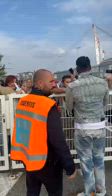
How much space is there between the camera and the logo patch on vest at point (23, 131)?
354cm

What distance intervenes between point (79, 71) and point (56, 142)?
59.6 inches

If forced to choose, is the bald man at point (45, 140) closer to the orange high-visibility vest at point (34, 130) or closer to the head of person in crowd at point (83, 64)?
the orange high-visibility vest at point (34, 130)

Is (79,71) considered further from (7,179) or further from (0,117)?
(7,179)

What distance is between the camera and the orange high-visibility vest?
3400 millimetres

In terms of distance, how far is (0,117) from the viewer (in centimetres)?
602

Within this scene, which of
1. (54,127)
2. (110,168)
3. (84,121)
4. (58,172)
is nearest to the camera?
(54,127)

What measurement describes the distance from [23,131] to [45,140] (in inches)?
13.1

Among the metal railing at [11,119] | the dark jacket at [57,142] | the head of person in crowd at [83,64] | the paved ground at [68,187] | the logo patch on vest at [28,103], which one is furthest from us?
the metal railing at [11,119]

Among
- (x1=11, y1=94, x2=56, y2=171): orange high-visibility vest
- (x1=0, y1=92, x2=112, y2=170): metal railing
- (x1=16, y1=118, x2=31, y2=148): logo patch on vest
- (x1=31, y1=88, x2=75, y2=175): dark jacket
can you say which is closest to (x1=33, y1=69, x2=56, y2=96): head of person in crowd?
(x1=11, y1=94, x2=56, y2=171): orange high-visibility vest

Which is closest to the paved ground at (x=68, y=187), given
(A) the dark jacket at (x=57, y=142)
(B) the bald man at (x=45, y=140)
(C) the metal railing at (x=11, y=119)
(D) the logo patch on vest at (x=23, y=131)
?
(C) the metal railing at (x=11, y=119)

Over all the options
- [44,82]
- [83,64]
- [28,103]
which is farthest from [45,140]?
[83,64]

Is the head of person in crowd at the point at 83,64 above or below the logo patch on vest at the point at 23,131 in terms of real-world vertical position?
above

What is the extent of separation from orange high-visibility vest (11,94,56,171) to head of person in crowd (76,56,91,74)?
1.22m

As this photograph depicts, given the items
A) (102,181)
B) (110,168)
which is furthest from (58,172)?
(110,168)
